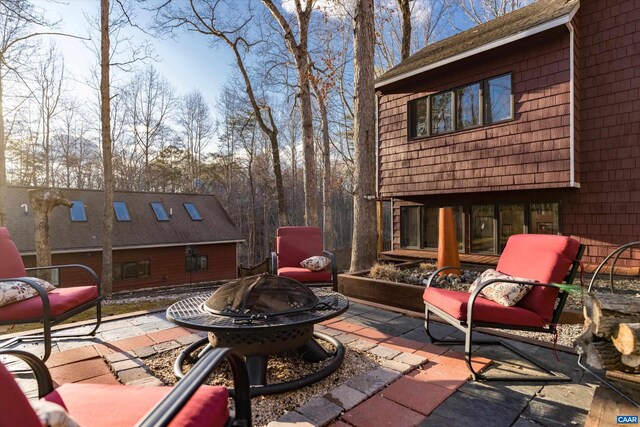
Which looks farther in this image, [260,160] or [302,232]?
[260,160]

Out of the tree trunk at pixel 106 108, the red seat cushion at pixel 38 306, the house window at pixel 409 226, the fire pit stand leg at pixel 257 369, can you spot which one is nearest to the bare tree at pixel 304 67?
the house window at pixel 409 226

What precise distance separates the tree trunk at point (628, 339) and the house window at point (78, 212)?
15.8 metres

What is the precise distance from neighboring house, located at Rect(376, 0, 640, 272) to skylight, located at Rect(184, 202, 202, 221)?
11723 millimetres

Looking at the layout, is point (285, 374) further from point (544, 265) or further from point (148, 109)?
point (148, 109)

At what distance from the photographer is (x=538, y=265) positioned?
2439 millimetres

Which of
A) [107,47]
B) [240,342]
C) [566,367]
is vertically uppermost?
[107,47]

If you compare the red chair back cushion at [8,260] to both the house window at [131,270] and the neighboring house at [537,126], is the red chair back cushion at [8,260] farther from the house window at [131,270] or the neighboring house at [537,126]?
the house window at [131,270]

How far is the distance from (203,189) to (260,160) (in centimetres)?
470

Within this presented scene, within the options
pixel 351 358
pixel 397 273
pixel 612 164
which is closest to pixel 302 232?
pixel 397 273

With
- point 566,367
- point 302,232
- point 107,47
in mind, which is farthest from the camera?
point 107,47

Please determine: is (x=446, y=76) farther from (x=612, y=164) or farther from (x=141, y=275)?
(x=141, y=275)

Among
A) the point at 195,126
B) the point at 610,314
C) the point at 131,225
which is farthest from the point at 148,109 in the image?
the point at 610,314

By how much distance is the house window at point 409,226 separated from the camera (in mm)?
7754

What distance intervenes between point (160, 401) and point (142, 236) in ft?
47.8
